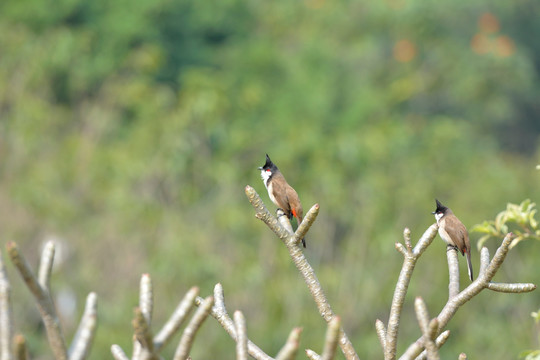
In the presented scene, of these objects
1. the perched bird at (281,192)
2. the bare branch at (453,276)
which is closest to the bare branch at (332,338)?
the bare branch at (453,276)

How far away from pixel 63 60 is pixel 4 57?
2.22 meters

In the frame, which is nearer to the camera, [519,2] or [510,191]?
[510,191]

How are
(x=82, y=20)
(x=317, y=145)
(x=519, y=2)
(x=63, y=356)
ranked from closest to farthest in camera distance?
(x=63, y=356)
(x=317, y=145)
(x=82, y=20)
(x=519, y=2)

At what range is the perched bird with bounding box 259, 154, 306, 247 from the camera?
4.14 metres

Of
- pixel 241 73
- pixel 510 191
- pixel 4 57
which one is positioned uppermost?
pixel 241 73

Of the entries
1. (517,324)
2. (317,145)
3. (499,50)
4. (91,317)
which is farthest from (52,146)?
(499,50)

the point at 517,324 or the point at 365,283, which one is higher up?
the point at 365,283

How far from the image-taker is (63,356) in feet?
8.32

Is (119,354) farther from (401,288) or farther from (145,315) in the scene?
(401,288)

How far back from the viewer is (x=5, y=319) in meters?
2.51

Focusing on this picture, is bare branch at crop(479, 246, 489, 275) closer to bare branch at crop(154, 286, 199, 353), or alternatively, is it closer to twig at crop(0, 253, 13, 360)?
bare branch at crop(154, 286, 199, 353)

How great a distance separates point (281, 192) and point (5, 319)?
5.93 ft

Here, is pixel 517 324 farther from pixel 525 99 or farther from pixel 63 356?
pixel 525 99

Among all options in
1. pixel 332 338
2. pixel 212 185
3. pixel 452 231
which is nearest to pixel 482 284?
pixel 452 231
